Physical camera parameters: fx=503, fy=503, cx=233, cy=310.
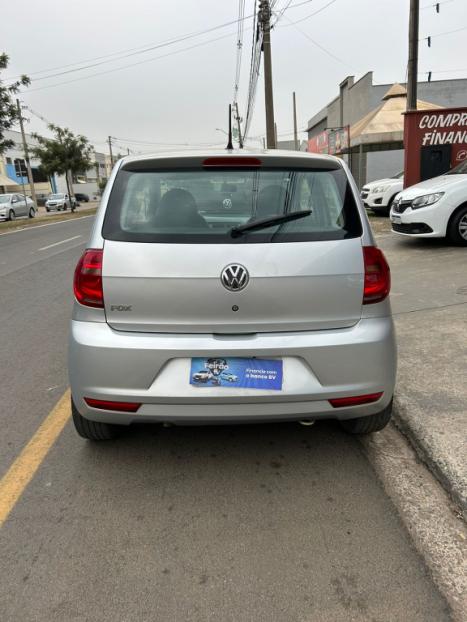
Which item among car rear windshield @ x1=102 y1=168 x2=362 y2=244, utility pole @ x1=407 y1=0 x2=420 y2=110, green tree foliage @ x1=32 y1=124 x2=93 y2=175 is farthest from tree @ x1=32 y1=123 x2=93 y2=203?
car rear windshield @ x1=102 y1=168 x2=362 y2=244

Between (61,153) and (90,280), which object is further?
(61,153)

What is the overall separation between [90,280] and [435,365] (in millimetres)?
2824

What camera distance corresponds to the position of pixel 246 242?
253cm

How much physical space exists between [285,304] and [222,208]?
709mm

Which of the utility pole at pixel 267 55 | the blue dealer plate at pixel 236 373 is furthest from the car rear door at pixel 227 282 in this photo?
the utility pole at pixel 267 55

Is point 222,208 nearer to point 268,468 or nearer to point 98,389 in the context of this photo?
point 98,389

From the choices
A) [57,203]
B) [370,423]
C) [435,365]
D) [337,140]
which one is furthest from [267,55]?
[57,203]

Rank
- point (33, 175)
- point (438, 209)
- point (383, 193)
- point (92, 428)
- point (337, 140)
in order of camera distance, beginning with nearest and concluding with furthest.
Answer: point (92, 428)
point (438, 209)
point (383, 193)
point (337, 140)
point (33, 175)

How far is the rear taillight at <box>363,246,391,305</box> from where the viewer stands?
2611 millimetres

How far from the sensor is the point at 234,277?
2473mm

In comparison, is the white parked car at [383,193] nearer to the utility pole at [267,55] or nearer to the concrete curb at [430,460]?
the utility pole at [267,55]

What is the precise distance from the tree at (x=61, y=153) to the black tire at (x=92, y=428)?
123 ft

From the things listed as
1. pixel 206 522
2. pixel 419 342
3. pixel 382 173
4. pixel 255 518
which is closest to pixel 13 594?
pixel 206 522

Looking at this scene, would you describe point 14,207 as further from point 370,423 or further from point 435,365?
point 370,423
